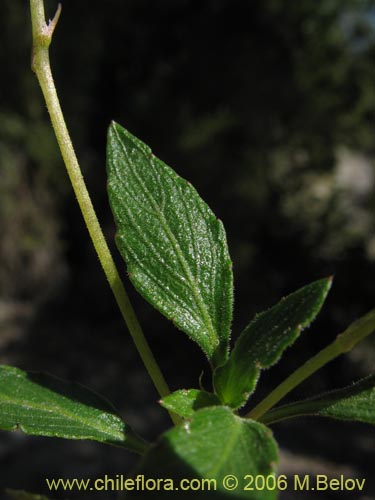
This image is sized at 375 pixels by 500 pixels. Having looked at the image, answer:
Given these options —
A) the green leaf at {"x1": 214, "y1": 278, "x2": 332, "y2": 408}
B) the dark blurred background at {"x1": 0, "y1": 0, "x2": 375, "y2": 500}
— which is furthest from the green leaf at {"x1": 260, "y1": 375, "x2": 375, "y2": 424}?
the dark blurred background at {"x1": 0, "y1": 0, "x2": 375, "y2": 500}

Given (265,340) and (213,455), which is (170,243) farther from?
(213,455)

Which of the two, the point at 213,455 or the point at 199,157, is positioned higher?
the point at 199,157

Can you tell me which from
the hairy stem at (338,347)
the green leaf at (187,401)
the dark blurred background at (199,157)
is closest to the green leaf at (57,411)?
the green leaf at (187,401)

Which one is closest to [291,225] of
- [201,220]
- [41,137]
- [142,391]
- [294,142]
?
[294,142]

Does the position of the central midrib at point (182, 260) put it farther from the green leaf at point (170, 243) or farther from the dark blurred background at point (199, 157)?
the dark blurred background at point (199, 157)

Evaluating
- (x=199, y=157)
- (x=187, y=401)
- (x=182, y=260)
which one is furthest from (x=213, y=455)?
(x=199, y=157)

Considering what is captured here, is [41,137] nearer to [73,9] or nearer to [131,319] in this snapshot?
[73,9]

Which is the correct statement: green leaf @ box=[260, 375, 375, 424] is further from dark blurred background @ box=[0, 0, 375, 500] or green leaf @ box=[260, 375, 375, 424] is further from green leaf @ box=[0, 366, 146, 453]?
dark blurred background @ box=[0, 0, 375, 500]
